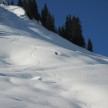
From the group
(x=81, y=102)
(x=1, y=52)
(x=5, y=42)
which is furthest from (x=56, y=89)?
(x=5, y=42)

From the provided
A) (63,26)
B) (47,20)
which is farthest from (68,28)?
(47,20)

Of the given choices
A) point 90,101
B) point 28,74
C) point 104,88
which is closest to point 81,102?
point 90,101

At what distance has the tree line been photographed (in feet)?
210

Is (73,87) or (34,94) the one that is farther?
(73,87)

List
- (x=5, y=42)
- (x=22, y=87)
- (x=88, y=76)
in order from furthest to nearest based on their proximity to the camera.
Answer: (x=5, y=42)
(x=88, y=76)
(x=22, y=87)

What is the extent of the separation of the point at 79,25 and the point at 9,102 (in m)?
63.2

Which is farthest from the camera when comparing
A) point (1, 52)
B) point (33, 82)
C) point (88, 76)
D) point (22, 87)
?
point (1, 52)

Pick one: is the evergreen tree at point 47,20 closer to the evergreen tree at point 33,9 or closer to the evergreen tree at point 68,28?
the evergreen tree at point 33,9

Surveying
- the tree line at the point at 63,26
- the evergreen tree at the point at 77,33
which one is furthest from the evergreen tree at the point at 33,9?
the evergreen tree at the point at 77,33

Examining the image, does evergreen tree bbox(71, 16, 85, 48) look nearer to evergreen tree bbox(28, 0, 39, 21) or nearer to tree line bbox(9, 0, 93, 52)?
tree line bbox(9, 0, 93, 52)

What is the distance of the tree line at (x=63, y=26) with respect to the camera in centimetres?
6400

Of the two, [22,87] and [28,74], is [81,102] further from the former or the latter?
[28,74]

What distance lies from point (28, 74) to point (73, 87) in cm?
134

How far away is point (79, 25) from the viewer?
225 feet
